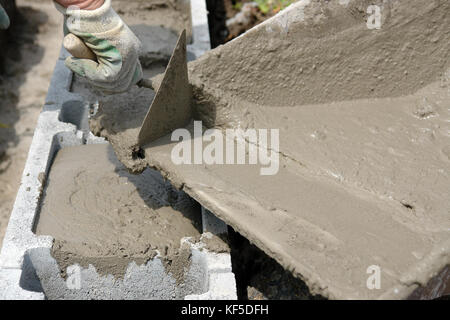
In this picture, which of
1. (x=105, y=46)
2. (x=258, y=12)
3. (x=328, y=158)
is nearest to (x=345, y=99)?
(x=328, y=158)

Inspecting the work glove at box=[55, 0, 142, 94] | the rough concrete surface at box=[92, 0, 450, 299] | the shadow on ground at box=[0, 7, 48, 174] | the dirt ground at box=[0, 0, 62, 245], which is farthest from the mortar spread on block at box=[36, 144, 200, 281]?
the shadow on ground at box=[0, 7, 48, 174]

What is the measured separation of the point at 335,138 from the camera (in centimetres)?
282

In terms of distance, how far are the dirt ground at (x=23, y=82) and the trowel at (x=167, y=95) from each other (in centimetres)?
164

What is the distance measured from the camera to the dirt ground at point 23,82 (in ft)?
12.8

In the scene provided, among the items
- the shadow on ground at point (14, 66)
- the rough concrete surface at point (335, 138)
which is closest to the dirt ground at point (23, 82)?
the shadow on ground at point (14, 66)

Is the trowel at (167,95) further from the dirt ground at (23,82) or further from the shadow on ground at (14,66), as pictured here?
the shadow on ground at (14,66)

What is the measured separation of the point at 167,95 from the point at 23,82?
2.64 metres

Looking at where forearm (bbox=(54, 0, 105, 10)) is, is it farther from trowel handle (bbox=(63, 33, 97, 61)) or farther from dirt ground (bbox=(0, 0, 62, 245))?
dirt ground (bbox=(0, 0, 62, 245))

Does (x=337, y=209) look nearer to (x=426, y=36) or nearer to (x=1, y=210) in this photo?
(x=426, y=36)

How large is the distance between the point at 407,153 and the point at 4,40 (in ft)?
12.6

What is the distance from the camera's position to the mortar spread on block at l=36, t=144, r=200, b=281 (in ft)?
8.62

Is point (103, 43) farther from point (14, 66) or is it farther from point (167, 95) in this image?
point (14, 66)

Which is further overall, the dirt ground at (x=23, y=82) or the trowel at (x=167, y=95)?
the dirt ground at (x=23, y=82)

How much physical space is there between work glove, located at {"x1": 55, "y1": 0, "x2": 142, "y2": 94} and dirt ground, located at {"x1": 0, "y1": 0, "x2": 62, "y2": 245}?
1.73 m
